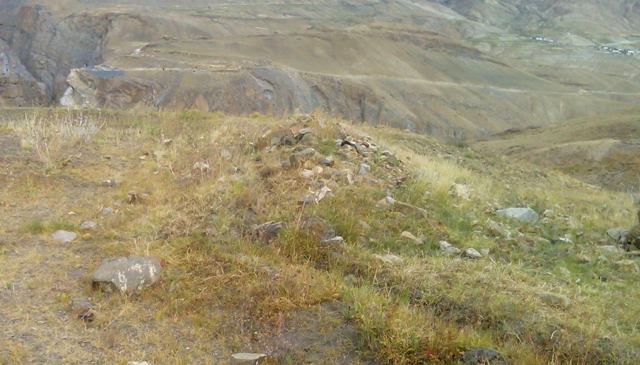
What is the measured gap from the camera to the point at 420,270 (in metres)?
5.46

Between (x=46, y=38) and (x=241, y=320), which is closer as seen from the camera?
(x=241, y=320)

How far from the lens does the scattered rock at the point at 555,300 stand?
498 cm

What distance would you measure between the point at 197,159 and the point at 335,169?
234cm

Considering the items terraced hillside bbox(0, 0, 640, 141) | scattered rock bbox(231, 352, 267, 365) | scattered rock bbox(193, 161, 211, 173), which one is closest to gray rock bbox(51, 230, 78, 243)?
scattered rock bbox(193, 161, 211, 173)

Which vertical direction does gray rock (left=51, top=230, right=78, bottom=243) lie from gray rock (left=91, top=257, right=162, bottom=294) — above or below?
below

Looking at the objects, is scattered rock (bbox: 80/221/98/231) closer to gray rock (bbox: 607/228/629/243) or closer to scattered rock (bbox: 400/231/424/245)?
scattered rock (bbox: 400/231/424/245)

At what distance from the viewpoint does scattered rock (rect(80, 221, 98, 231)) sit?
21.9ft

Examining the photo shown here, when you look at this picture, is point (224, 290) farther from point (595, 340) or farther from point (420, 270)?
point (595, 340)

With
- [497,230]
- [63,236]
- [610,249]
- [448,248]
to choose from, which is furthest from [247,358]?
[610,249]

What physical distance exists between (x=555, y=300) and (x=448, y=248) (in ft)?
4.83

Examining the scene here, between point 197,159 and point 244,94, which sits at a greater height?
point 197,159

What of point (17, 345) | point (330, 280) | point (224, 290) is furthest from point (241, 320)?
point (17, 345)

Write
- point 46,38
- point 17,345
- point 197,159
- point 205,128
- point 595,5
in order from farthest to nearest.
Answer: point 595,5 → point 46,38 → point 205,128 → point 197,159 → point 17,345

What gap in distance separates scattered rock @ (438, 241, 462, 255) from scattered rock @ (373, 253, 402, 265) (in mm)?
680
